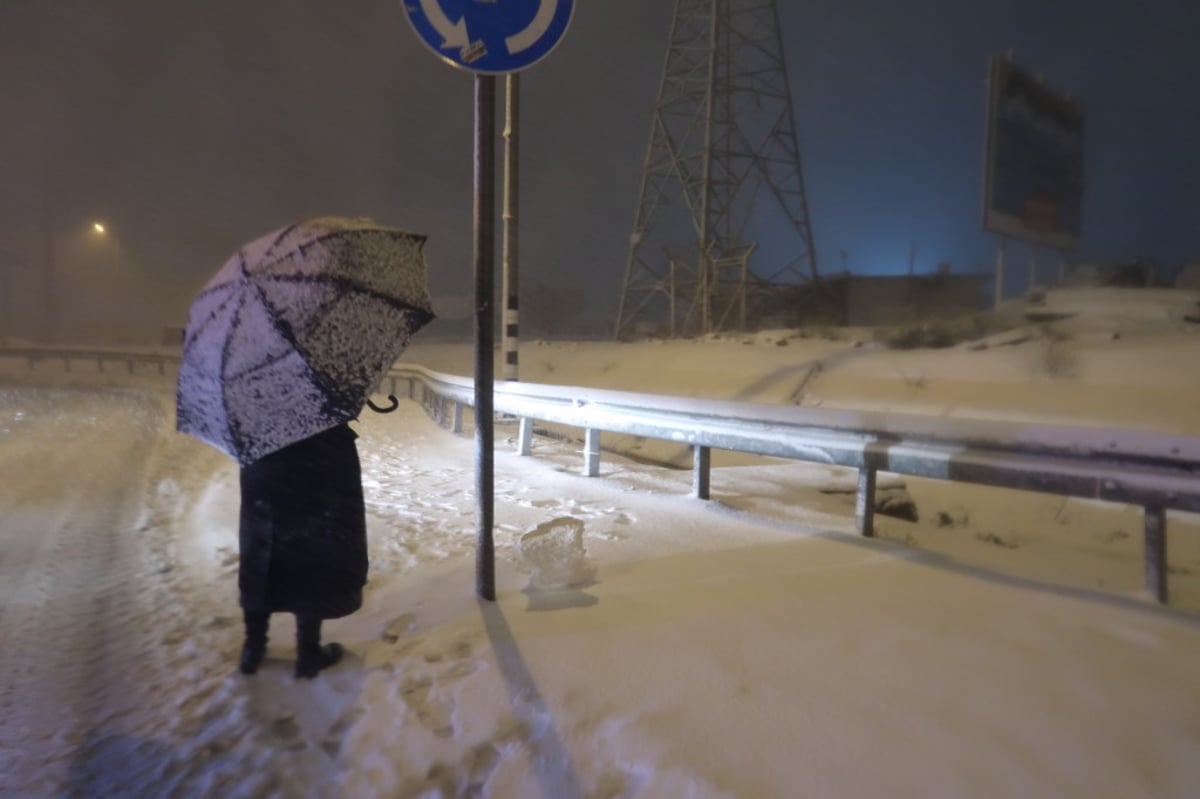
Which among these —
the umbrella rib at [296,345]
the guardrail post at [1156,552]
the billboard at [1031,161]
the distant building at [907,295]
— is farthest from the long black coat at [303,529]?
the distant building at [907,295]

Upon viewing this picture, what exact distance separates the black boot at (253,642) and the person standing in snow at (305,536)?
2 centimetres

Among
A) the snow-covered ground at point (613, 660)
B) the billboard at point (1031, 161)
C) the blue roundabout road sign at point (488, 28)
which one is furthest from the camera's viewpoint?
the billboard at point (1031, 161)

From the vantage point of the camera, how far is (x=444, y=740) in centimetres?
271

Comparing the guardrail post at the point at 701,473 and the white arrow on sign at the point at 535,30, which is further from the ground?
the white arrow on sign at the point at 535,30

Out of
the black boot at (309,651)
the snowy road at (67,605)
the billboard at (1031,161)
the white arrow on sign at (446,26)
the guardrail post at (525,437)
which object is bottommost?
the snowy road at (67,605)

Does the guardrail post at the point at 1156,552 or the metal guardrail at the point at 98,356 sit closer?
the guardrail post at the point at 1156,552

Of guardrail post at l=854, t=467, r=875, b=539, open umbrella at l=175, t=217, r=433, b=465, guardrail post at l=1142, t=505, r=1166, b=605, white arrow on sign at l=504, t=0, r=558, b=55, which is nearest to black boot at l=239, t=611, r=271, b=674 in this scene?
open umbrella at l=175, t=217, r=433, b=465

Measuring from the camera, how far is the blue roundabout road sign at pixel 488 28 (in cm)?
340

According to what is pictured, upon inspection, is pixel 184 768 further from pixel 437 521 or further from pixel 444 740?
pixel 437 521

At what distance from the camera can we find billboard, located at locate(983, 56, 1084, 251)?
1847 cm

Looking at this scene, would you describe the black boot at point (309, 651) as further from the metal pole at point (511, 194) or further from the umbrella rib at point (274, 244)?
the metal pole at point (511, 194)

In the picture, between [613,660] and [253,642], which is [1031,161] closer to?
[613,660]

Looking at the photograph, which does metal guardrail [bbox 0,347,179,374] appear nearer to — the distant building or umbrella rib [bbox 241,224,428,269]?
the distant building

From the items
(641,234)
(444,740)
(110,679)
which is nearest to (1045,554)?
(444,740)
